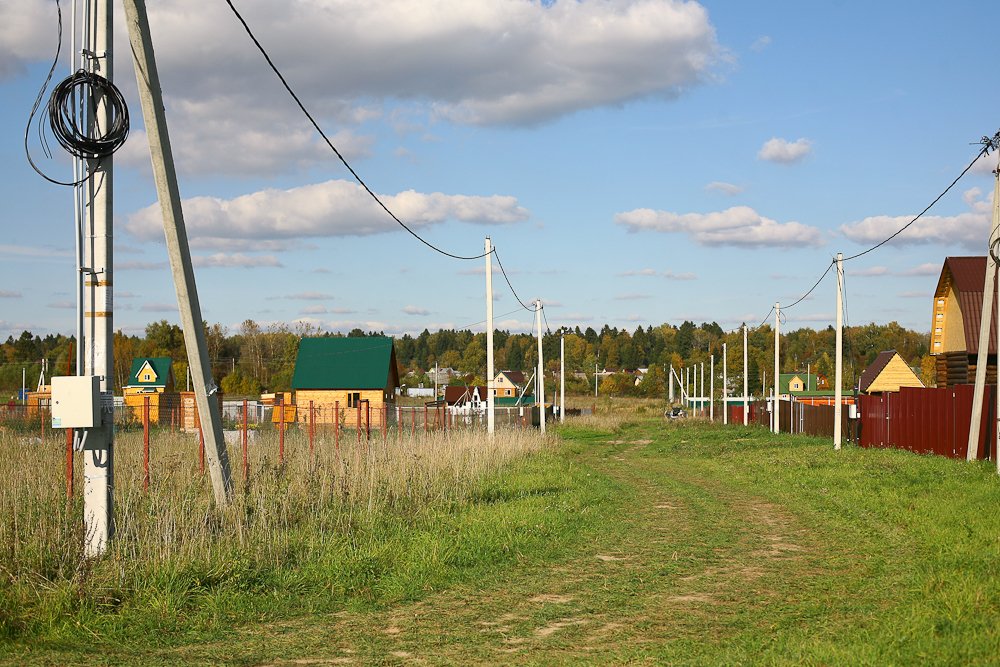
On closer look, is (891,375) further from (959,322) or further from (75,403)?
(75,403)

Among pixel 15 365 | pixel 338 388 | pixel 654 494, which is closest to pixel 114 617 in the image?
A: pixel 654 494

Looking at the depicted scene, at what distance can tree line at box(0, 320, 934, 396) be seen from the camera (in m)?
92.2

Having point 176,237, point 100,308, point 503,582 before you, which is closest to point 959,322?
point 503,582

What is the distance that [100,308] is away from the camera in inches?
299

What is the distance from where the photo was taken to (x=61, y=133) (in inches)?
298

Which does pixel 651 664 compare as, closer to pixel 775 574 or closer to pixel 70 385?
pixel 775 574

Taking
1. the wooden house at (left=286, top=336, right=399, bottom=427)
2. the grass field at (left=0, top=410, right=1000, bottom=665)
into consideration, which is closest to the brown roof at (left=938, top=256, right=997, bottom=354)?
the grass field at (left=0, top=410, right=1000, bottom=665)

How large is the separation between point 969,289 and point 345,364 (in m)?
36.7

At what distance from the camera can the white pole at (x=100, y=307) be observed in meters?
7.43

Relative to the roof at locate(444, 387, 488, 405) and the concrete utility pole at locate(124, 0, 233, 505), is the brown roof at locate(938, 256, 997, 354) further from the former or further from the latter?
the roof at locate(444, 387, 488, 405)

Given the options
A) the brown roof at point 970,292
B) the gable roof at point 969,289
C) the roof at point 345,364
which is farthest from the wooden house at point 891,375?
the roof at point 345,364

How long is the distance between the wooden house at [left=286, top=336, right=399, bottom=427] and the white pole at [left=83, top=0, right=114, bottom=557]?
141 ft

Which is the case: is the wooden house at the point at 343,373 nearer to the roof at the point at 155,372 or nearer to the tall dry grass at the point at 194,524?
the roof at the point at 155,372

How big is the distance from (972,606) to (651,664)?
2675 millimetres
